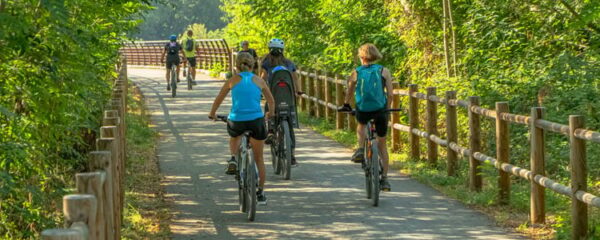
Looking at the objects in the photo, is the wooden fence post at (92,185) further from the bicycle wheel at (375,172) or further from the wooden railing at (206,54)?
the wooden railing at (206,54)

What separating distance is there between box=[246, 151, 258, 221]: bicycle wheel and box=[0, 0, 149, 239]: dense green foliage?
1563mm

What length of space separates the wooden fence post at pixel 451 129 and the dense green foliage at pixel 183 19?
100377 mm

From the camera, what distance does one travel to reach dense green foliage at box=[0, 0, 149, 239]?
7043mm

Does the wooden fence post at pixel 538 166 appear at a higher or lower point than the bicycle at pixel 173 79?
lower

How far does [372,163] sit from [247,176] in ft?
4.61

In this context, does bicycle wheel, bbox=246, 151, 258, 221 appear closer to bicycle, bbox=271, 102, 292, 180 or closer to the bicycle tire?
bicycle, bbox=271, 102, 292, 180

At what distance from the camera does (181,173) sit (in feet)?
45.4

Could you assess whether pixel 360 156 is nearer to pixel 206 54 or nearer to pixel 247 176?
pixel 247 176

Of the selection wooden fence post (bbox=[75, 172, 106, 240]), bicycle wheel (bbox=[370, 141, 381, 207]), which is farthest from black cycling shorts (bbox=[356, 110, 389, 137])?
wooden fence post (bbox=[75, 172, 106, 240])

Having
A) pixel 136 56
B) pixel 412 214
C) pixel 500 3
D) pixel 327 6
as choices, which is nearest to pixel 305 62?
pixel 327 6

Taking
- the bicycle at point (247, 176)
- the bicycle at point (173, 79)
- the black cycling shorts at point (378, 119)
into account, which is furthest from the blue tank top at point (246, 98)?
the bicycle at point (173, 79)

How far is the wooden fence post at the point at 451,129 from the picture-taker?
510 inches

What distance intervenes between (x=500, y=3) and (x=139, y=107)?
10.9 meters

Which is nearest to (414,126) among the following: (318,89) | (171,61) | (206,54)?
(318,89)
